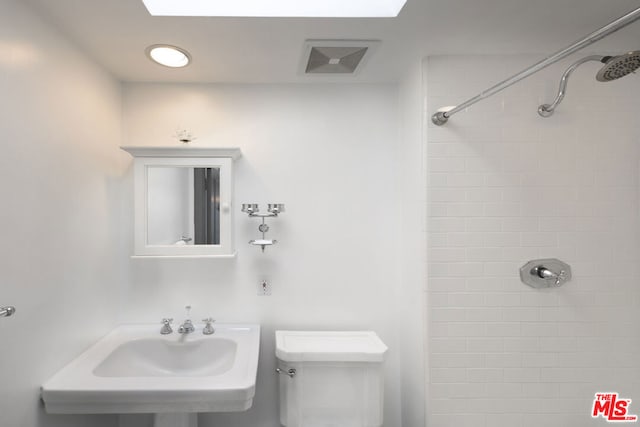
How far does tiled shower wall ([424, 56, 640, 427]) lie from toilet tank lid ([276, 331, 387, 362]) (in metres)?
0.27

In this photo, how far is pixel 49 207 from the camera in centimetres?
124

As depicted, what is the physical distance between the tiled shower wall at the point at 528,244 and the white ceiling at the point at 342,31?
0.41ft

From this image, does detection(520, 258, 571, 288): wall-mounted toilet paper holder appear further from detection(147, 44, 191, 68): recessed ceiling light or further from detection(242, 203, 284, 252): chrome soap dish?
detection(147, 44, 191, 68): recessed ceiling light

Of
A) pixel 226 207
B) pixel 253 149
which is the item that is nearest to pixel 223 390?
pixel 226 207

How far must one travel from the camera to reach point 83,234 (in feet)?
4.75

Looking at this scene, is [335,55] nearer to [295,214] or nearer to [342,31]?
[342,31]

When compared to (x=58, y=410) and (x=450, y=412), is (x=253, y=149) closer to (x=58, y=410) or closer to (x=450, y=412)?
(x=58, y=410)

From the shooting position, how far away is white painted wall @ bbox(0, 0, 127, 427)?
1053mm

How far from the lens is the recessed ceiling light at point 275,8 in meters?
1.18

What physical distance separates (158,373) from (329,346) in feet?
2.73

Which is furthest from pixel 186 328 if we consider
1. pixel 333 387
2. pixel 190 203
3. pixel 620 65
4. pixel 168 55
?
pixel 620 65

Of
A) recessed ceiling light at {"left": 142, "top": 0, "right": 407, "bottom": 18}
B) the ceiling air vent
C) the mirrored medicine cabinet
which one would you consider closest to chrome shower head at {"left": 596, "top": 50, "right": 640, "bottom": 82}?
recessed ceiling light at {"left": 142, "top": 0, "right": 407, "bottom": 18}

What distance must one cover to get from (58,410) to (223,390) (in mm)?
596

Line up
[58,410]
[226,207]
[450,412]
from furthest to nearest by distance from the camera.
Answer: [226,207]
[450,412]
[58,410]
